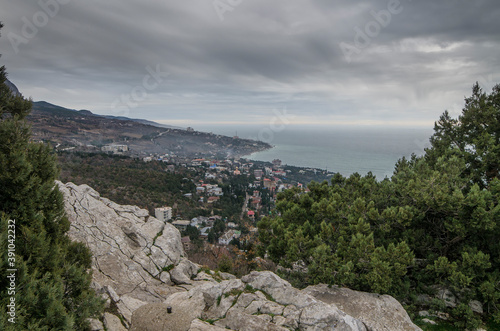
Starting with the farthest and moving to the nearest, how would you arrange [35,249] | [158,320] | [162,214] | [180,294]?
[162,214], [180,294], [158,320], [35,249]

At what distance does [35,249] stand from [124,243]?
231 inches

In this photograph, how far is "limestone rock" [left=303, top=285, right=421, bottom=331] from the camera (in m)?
5.31

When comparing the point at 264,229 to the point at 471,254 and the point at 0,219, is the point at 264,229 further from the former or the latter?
the point at 0,219

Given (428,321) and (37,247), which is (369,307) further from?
(37,247)

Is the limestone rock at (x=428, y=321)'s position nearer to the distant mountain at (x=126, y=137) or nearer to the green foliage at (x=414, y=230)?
the green foliage at (x=414, y=230)

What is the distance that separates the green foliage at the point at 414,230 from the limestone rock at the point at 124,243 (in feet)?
12.5

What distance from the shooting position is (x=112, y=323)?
15.1 feet

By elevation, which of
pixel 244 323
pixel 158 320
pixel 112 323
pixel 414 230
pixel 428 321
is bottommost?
pixel 428 321

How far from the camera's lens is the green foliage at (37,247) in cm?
288

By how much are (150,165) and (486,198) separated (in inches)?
2051

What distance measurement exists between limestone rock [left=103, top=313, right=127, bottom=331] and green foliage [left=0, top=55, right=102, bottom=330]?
1.01m

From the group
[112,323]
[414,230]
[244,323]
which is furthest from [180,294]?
[414,230]

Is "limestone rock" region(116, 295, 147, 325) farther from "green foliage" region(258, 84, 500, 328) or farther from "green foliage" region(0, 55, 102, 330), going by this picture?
"green foliage" region(258, 84, 500, 328)

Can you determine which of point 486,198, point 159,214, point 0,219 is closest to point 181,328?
point 0,219
